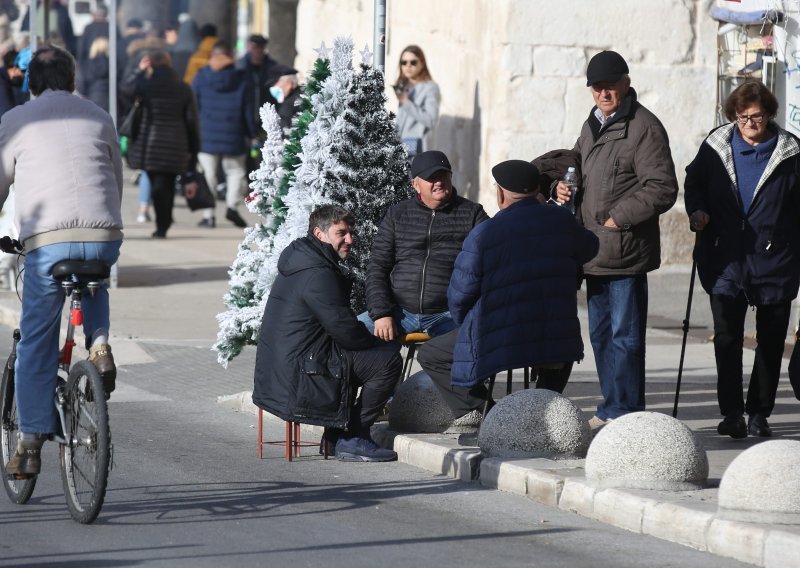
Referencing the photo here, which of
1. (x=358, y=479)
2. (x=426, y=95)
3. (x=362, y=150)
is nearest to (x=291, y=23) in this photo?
(x=426, y=95)

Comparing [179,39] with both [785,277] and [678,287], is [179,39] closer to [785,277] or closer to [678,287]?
[678,287]

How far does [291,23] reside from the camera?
100ft

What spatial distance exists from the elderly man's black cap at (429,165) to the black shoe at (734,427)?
1.95m

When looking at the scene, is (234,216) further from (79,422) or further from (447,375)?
(79,422)

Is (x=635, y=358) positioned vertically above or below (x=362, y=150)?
below

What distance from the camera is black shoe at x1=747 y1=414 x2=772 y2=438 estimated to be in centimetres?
901

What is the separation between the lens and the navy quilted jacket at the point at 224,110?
20.4 m

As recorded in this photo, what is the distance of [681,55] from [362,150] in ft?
21.6

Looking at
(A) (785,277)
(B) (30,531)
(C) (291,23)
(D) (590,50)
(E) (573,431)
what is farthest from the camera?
(C) (291,23)

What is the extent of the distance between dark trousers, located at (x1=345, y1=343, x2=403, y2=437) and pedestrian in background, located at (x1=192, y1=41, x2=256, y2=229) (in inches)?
464

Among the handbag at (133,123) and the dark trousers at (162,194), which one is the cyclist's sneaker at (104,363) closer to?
the dark trousers at (162,194)

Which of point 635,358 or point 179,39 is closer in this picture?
point 635,358

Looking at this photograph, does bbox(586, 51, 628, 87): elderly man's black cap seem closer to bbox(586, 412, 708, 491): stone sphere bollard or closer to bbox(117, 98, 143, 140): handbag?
bbox(586, 412, 708, 491): stone sphere bollard

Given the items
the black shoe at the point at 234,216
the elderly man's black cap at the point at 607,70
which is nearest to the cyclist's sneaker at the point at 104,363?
the elderly man's black cap at the point at 607,70
